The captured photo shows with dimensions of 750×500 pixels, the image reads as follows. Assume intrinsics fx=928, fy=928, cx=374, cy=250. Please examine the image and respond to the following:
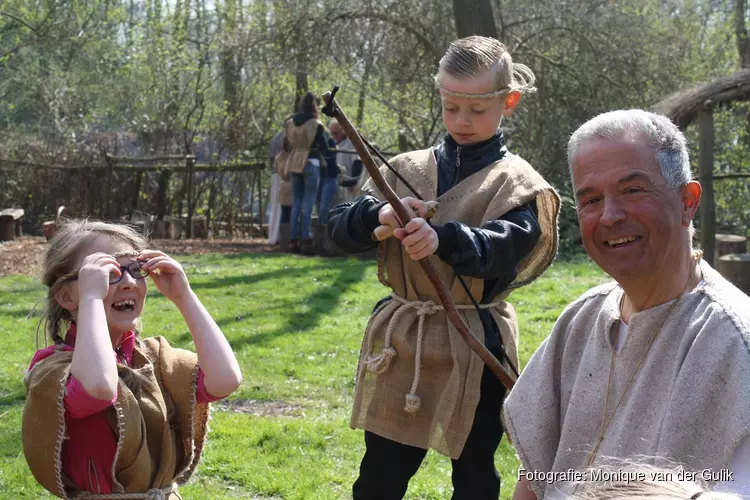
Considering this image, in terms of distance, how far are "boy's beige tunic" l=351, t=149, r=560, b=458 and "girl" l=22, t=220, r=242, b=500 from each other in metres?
0.59

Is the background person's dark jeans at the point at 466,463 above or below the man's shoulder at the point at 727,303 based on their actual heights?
below

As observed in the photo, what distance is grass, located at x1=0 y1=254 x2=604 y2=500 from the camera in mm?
4652

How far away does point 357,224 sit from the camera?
10.0 ft

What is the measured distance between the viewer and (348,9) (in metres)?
15.6

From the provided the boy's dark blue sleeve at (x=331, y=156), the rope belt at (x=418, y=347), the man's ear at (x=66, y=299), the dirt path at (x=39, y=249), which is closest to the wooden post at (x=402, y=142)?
the dirt path at (x=39, y=249)

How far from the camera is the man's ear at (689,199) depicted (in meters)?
2.01

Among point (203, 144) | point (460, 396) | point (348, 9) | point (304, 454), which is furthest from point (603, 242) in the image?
point (203, 144)

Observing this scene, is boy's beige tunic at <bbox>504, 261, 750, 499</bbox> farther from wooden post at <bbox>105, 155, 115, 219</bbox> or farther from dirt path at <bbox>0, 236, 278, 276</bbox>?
wooden post at <bbox>105, 155, 115, 219</bbox>

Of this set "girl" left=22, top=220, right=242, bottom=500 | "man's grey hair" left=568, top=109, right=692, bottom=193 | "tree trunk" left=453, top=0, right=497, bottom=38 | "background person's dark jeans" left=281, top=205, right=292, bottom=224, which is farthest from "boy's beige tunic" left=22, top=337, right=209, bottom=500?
"tree trunk" left=453, top=0, right=497, bottom=38

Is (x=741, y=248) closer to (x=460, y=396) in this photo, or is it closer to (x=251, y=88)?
(x=460, y=396)

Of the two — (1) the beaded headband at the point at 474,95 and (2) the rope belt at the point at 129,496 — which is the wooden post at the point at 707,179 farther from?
(2) the rope belt at the point at 129,496

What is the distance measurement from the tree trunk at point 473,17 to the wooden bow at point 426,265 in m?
10.4

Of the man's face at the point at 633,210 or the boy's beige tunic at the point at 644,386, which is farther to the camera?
the man's face at the point at 633,210

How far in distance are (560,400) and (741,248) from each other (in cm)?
1011
